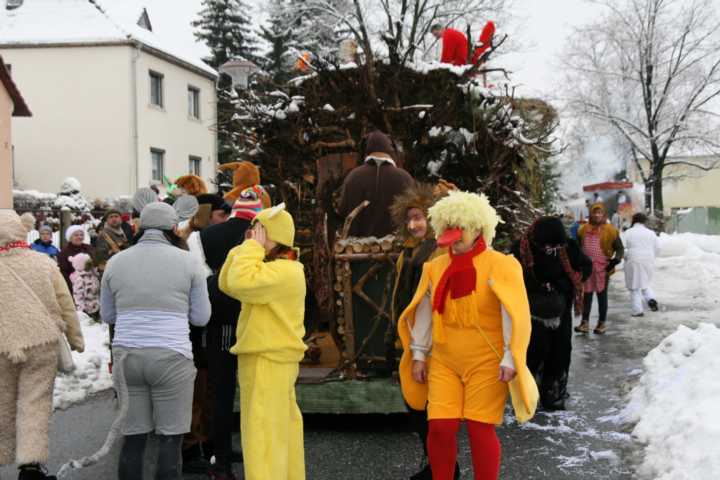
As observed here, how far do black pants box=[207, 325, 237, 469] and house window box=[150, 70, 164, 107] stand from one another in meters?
23.1

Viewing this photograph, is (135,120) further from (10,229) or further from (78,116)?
(10,229)

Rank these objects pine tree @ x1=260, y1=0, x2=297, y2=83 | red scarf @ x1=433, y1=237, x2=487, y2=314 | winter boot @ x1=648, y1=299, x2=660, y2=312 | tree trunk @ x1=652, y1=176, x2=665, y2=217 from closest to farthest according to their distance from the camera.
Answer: red scarf @ x1=433, y1=237, x2=487, y2=314, winter boot @ x1=648, y1=299, x2=660, y2=312, tree trunk @ x1=652, y1=176, x2=665, y2=217, pine tree @ x1=260, y1=0, x2=297, y2=83

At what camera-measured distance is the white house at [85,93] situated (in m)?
24.5

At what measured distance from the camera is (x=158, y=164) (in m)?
26.6

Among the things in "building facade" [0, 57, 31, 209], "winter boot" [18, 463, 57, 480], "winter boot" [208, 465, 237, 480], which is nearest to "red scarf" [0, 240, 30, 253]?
"winter boot" [18, 463, 57, 480]

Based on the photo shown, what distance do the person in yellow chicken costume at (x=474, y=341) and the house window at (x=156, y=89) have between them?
24016mm

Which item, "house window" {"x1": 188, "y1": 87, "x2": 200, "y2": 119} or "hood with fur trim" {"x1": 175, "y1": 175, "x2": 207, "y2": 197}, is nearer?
"hood with fur trim" {"x1": 175, "y1": 175, "x2": 207, "y2": 197}

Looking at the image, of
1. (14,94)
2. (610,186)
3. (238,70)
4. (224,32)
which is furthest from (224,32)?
(238,70)

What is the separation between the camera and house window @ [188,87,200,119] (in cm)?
2897

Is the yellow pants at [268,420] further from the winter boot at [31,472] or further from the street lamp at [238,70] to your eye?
the street lamp at [238,70]

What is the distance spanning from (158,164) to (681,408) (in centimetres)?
2389

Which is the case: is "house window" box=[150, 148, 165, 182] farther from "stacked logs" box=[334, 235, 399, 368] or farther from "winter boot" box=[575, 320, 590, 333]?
"stacked logs" box=[334, 235, 399, 368]

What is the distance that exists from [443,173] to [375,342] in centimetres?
290

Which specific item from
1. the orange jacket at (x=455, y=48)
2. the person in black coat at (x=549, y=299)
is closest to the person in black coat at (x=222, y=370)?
the person in black coat at (x=549, y=299)
